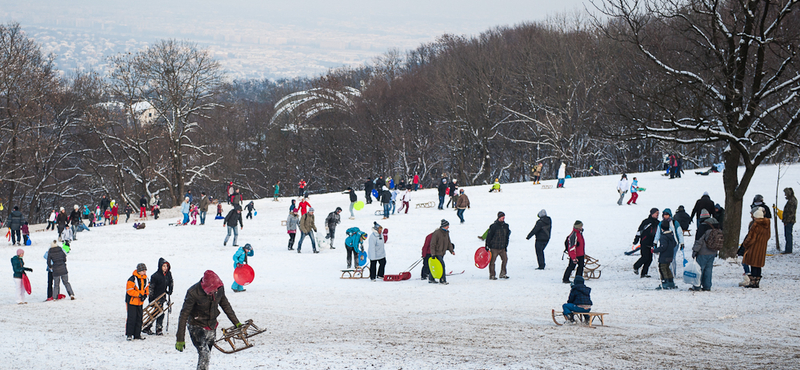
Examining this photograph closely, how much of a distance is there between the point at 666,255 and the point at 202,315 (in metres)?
9.83

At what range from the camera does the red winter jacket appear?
13969mm

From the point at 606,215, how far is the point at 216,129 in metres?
50.4

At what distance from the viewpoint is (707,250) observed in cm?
1234

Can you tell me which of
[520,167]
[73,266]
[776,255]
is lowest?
[73,266]

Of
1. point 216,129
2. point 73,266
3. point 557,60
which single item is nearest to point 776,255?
point 73,266

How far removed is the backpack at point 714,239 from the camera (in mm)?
12164

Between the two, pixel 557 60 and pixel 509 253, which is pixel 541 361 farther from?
pixel 557 60

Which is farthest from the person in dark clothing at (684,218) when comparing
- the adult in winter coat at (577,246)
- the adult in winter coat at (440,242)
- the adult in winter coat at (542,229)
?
the adult in winter coat at (440,242)

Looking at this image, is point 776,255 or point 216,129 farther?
point 216,129

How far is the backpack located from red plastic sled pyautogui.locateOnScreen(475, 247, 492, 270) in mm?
5326

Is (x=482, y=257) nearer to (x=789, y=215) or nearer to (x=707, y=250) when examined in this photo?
(x=707, y=250)

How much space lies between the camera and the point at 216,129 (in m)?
65.6

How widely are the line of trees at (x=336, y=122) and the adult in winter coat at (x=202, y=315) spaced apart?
1918cm

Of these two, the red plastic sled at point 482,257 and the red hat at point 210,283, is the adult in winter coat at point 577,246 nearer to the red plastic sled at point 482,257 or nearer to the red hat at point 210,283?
the red plastic sled at point 482,257
